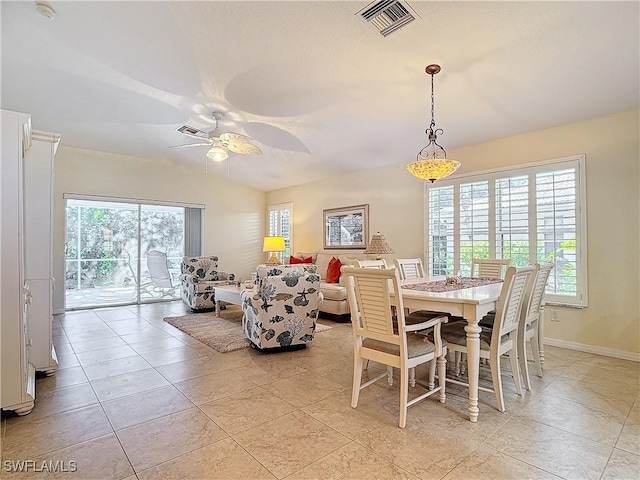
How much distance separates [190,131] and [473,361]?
4.84 metres

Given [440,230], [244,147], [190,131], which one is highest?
[190,131]

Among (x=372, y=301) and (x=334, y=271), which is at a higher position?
(x=372, y=301)

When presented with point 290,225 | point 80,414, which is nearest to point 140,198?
point 290,225

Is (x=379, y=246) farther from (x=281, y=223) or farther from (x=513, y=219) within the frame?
(x=281, y=223)

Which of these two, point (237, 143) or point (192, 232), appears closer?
point (237, 143)

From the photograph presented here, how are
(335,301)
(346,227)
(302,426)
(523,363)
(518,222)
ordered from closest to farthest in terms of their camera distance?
1. (302,426)
2. (523,363)
3. (518,222)
4. (335,301)
5. (346,227)

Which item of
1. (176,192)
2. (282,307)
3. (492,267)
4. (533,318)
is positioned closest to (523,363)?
(533,318)

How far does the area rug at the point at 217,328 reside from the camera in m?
4.01

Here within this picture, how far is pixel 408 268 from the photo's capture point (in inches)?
157

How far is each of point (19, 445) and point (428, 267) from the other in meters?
4.55

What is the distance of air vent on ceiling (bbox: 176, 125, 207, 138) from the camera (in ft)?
16.8

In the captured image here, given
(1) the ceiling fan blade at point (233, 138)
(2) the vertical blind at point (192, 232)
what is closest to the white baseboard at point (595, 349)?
(1) the ceiling fan blade at point (233, 138)

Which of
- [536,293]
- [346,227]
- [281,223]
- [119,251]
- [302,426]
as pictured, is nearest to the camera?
[302,426]

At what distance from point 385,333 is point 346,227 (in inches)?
165
